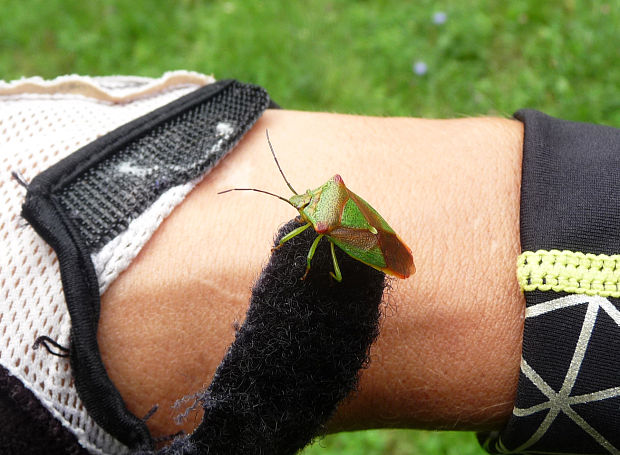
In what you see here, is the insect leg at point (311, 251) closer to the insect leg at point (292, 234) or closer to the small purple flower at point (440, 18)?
the insect leg at point (292, 234)

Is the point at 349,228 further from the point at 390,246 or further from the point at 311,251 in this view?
the point at 311,251

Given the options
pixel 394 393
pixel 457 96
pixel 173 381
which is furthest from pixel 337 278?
pixel 457 96

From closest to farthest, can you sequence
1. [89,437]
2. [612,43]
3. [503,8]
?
[89,437] → [612,43] → [503,8]

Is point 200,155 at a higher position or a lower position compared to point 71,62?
higher

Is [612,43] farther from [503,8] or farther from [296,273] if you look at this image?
[296,273]

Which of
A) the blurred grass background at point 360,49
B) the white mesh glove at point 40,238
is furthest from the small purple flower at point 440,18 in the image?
the white mesh glove at point 40,238

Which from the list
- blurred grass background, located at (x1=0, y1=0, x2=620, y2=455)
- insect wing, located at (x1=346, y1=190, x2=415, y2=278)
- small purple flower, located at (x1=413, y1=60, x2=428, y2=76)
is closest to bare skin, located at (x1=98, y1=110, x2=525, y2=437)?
insect wing, located at (x1=346, y1=190, x2=415, y2=278)

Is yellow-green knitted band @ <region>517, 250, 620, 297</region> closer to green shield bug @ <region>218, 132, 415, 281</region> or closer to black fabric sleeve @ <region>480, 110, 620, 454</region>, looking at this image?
black fabric sleeve @ <region>480, 110, 620, 454</region>
